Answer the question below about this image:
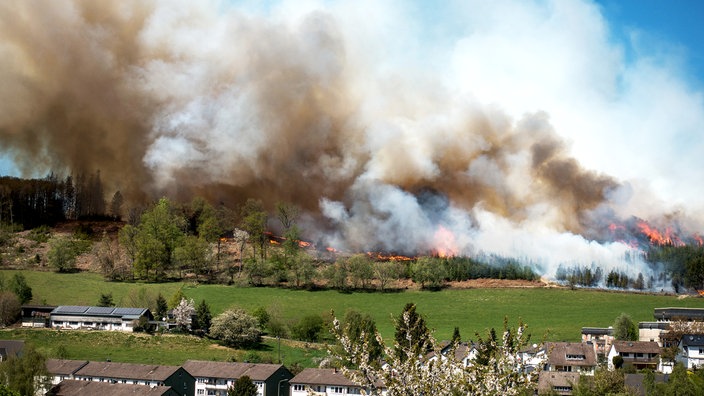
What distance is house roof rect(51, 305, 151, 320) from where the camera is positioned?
211 ft

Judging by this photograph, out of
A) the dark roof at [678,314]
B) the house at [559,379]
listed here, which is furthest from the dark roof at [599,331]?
the house at [559,379]

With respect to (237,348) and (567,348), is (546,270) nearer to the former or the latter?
(567,348)

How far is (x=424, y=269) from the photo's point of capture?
81250mm

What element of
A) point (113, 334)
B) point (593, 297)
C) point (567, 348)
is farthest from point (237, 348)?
point (593, 297)

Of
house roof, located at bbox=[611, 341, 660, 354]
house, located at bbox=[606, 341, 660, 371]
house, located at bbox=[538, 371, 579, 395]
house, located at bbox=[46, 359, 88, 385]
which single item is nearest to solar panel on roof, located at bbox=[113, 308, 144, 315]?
house, located at bbox=[46, 359, 88, 385]

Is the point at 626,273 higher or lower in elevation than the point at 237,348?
higher

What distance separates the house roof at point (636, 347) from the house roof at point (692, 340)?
1821 mm

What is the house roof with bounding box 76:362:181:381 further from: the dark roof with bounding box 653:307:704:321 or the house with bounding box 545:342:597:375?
the dark roof with bounding box 653:307:704:321

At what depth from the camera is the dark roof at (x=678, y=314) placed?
63.8 m

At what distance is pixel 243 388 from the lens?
43.6 meters

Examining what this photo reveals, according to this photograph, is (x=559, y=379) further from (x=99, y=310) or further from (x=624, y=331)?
(x=99, y=310)

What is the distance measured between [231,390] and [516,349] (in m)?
32.0

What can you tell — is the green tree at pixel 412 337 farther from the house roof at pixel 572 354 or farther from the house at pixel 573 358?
the house roof at pixel 572 354

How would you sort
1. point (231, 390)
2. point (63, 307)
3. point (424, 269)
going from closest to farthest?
1. point (231, 390)
2. point (63, 307)
3. point (424, 269)
